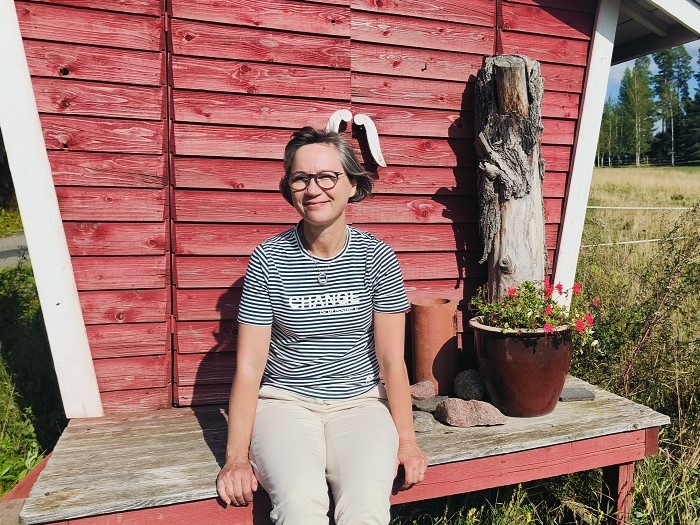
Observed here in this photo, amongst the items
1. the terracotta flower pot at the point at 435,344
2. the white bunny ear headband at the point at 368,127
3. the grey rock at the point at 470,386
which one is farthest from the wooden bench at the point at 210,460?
the white bunny ear headband at the point at 368,127

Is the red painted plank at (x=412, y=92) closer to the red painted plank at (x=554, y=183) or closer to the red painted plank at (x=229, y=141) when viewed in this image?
the red painted plank at (x=229, y=141)

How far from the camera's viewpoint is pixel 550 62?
12.7 ft

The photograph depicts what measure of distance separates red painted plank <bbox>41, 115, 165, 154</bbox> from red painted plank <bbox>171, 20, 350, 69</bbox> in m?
0.47

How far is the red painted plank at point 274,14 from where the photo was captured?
3131 millimetres

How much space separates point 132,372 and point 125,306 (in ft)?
1.25

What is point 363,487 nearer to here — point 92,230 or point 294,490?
point 294,490

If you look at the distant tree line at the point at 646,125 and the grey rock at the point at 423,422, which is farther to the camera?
the distant tree line at the point at 646,125

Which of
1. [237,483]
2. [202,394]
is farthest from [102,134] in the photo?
[237,483]

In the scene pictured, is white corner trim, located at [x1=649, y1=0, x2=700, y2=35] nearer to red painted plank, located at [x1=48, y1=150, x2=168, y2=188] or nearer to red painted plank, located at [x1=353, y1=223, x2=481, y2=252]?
red painted plank, located at [x1=353, y1=223, x2=481, y2=252]

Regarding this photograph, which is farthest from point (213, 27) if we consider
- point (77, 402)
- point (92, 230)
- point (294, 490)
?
point (294, 490)

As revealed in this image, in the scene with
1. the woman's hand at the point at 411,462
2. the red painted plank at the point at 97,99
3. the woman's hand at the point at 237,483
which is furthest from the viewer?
the red painted plank at the point at 97,99

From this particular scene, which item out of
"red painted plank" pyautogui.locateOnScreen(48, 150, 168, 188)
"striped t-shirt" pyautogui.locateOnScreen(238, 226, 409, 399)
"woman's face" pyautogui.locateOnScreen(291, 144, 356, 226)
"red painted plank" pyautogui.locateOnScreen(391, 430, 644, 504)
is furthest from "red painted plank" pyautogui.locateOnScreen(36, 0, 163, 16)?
"red painted plank" pyautogui.locateOnScreen(391, 430, 644, 504)

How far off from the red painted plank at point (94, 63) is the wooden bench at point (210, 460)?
1.83 metres

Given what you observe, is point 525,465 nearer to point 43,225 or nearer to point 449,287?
point 449,287
